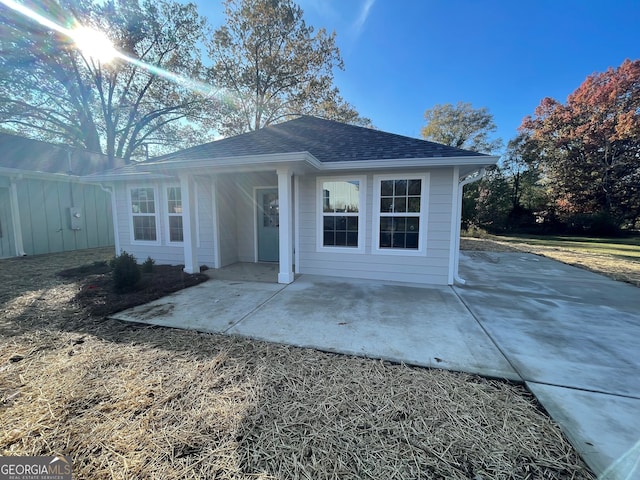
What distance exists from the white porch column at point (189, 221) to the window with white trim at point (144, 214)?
192 cm

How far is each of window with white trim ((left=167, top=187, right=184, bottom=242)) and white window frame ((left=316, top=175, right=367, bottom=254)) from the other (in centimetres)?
387

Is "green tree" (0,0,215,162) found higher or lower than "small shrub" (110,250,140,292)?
higher

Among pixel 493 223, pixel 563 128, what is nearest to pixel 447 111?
pixel 563 128

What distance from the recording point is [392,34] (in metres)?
9.34

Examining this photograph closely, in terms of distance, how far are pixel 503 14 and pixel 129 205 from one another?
12615 millimetres

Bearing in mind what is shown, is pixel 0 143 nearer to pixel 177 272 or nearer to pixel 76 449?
pixel 177 272

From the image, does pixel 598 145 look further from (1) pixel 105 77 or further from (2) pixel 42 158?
Result: (1) pixel 105 77

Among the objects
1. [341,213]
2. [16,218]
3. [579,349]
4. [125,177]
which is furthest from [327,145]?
[16,218]

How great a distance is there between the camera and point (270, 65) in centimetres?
1516

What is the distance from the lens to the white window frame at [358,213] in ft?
18.4

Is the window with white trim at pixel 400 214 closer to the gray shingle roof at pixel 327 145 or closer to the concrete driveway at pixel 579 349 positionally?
the gray shingle roof at pixel 327 145

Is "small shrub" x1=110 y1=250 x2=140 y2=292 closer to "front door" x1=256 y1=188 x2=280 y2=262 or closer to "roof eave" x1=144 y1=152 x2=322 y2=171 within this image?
"roof eave" x1=144 y1=152 x2=322 y2=171

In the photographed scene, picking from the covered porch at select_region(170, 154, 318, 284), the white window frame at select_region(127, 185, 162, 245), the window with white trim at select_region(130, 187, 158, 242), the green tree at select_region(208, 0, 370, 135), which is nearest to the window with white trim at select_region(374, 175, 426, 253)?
the covered porch at select_region(170, 154, 318, 284)

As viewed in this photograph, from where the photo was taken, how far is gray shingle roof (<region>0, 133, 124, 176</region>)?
30.4ft
